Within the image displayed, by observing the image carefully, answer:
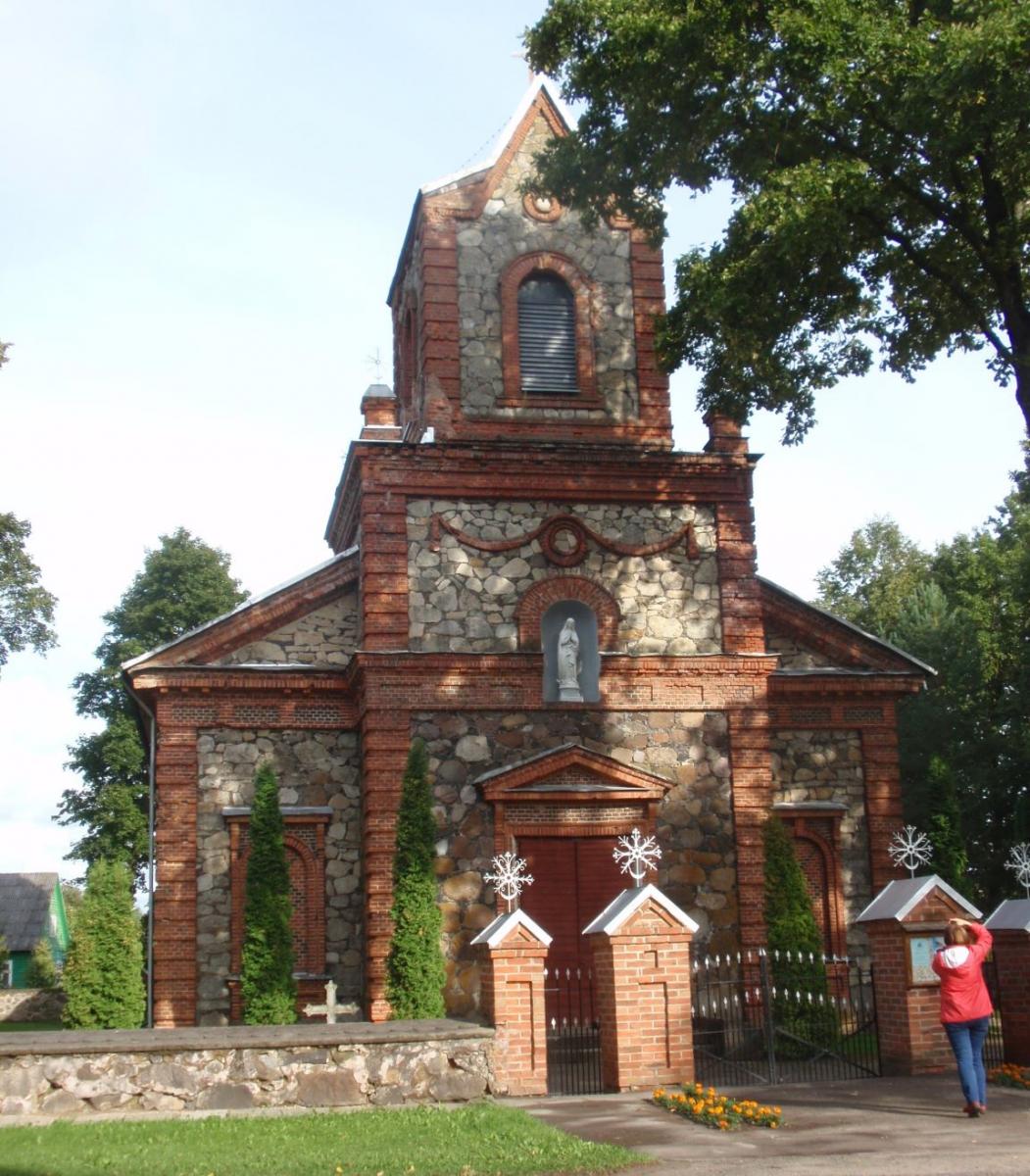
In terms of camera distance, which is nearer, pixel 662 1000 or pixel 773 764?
pixel 662 1000

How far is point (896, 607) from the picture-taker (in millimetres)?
45906

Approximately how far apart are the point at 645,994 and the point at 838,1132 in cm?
325

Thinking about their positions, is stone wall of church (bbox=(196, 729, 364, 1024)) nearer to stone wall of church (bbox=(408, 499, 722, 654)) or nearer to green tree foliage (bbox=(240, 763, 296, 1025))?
green tree foliage (bbox=(240, 763, 296, 1025))

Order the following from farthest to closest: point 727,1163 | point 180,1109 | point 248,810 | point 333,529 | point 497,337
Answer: point 333,529, point 497,337, point 248,810, point 180,1109, point 727,1163

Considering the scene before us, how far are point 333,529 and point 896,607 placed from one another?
26.0 metres

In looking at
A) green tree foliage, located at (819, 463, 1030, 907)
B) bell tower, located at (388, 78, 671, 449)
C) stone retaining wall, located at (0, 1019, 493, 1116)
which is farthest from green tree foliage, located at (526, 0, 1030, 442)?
green tree foliage, located at (819, 463, 1030, 907)

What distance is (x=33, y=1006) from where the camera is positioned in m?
36.6

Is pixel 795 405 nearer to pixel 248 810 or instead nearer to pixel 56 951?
pixel 248 810

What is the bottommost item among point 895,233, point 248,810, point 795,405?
point 248,810

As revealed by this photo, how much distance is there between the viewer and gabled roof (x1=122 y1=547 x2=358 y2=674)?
20.5 m

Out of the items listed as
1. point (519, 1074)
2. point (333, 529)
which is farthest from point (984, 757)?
point (519, 1074)

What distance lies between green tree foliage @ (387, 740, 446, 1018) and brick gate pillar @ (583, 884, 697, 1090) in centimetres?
397

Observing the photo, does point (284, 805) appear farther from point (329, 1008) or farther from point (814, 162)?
point (814, 162)

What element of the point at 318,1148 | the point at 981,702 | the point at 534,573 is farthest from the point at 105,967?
the point at 981,702
